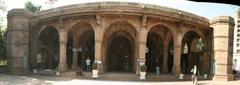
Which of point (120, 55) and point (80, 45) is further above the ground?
point (80, 45)

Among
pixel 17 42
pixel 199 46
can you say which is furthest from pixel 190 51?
pixel 17 42

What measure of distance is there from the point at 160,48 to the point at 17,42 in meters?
12.6

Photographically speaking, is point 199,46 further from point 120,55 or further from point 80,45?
point 80,45

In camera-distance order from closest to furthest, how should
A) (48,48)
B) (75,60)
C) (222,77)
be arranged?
(222,77) < (75,60) < (48,48)

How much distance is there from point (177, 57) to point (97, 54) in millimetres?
6319

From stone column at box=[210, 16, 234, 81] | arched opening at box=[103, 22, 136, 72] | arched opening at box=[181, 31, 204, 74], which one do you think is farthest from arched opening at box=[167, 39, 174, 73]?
A: stone column at box=[210, 16, 234, 81]

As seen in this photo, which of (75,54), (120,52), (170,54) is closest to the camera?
(75,54)

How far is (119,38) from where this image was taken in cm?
3138

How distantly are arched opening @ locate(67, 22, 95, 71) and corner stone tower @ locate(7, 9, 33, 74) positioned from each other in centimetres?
401

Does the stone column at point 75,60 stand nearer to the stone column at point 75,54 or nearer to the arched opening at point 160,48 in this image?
the stone column at point 75,54

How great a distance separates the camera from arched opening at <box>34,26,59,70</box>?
95.9 feet

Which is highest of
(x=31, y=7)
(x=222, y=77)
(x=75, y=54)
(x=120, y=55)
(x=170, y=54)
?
(x=31, y=7)

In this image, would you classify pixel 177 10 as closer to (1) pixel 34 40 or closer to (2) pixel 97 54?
(2) pixel 97 54

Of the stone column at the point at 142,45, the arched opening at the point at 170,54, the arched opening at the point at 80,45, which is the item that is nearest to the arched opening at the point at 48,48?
the arched opening at the point at 80,45
